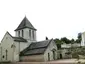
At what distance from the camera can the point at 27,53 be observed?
1460 inches

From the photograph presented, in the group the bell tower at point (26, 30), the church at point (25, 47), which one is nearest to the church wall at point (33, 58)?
the church at point (25, 47)

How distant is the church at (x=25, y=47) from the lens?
34.8m

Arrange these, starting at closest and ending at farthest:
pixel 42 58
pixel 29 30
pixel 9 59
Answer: pixel 42 58 → pixel 9 59 → pixel 29 30

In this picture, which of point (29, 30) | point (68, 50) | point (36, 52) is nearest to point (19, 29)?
point (29, 30)

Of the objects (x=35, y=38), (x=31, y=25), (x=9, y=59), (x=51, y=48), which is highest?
(x=31, y=25)

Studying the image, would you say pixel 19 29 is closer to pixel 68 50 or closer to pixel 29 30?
pixel 29 30

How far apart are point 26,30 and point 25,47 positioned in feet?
15.8

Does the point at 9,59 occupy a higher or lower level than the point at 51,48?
lower

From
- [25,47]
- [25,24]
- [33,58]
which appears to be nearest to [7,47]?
[25,47]

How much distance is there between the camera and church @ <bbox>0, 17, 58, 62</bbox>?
114 feet

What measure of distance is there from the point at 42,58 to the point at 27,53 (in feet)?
17.5

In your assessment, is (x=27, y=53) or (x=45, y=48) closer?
(x=45, y=48)

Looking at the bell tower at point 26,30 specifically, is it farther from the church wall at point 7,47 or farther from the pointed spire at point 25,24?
the church wall at point 7,47

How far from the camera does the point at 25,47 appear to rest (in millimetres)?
39969
